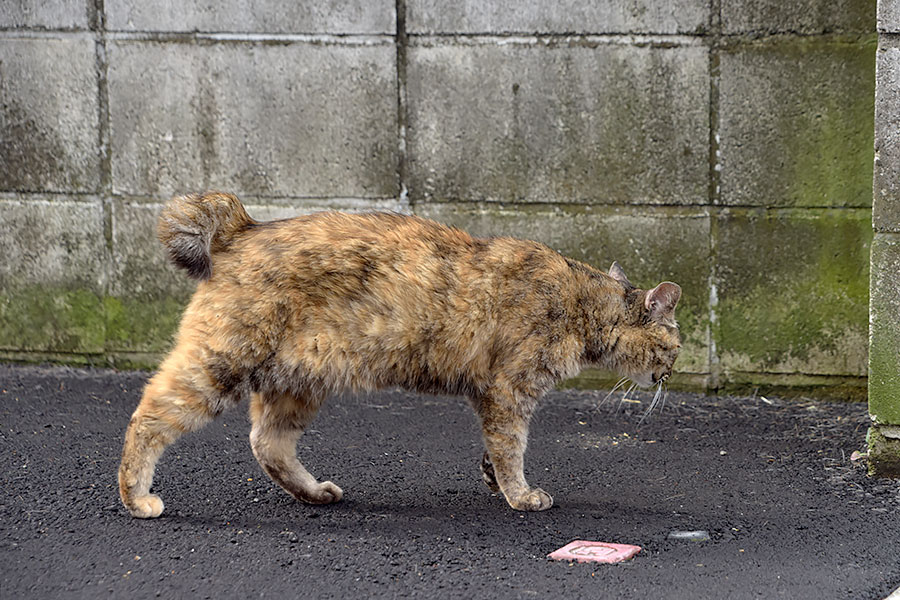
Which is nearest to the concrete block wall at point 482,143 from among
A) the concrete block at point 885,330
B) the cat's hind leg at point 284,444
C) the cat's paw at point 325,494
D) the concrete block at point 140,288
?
the concrete block at point 140,288

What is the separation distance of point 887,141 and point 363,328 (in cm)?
245

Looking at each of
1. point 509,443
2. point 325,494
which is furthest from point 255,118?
point 509,443

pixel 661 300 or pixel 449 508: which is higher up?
pixel 661 300

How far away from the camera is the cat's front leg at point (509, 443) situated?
445 cm

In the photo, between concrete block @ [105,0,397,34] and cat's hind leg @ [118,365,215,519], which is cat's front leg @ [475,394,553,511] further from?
concrete block @ [105,0,397,34]

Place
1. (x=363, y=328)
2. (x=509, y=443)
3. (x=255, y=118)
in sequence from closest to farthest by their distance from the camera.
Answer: (x=363, y=328)
(x=509, y=443)
(x=255, y=118)

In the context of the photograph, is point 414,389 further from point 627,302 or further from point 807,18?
point 807,18

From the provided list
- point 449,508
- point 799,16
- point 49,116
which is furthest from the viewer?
point 49,116

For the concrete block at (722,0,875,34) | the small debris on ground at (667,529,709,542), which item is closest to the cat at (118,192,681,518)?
the small debris on ground at (667,529,709,542)

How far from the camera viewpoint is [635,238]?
631 cm

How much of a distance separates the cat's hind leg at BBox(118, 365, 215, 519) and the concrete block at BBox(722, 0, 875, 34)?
3.60 meters

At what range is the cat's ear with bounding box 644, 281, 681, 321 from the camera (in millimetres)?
4695

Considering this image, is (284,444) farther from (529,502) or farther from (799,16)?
(799,16)

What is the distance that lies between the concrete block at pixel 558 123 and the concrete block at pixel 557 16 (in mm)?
106
